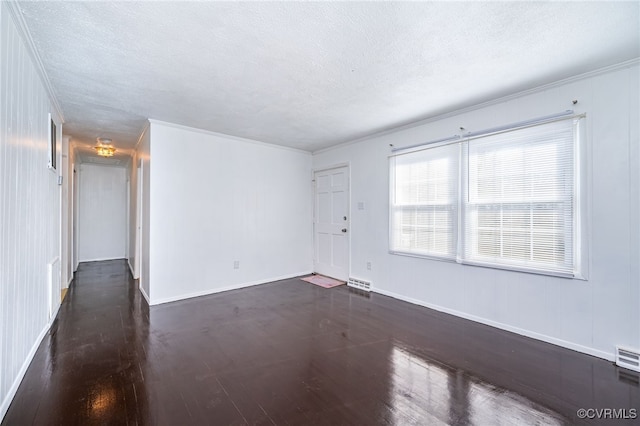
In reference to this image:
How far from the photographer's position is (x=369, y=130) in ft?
14.1

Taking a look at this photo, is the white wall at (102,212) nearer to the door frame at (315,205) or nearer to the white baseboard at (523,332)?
the door frame at (315,205)

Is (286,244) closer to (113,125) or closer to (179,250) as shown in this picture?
(179,250)

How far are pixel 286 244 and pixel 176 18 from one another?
399 cm

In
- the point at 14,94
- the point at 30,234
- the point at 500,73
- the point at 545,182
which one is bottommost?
the point at 30,234

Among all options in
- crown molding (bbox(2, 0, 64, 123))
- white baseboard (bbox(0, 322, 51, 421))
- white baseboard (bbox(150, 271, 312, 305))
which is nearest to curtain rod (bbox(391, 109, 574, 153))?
white baseboard (bbox(150, 271, 312, 305))

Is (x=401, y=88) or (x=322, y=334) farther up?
(x=401, y=88)

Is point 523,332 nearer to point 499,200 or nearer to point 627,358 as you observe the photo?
point 627,358

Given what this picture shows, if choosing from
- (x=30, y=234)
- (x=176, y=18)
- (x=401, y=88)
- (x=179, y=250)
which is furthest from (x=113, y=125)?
(x=401, y=88)

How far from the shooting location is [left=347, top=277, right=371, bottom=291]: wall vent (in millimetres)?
4587

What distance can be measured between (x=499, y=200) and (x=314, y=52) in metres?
2.41

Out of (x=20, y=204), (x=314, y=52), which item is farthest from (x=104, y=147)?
(x=314, y=52)

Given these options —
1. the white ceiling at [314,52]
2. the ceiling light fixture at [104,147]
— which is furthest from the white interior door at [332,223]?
the ceiling light fixture at [104,147]

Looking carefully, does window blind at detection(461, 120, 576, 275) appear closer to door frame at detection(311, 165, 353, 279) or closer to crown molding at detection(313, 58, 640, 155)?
crown molding at detection(313, 58, 640, 155)

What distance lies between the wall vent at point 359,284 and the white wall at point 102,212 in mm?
6192
